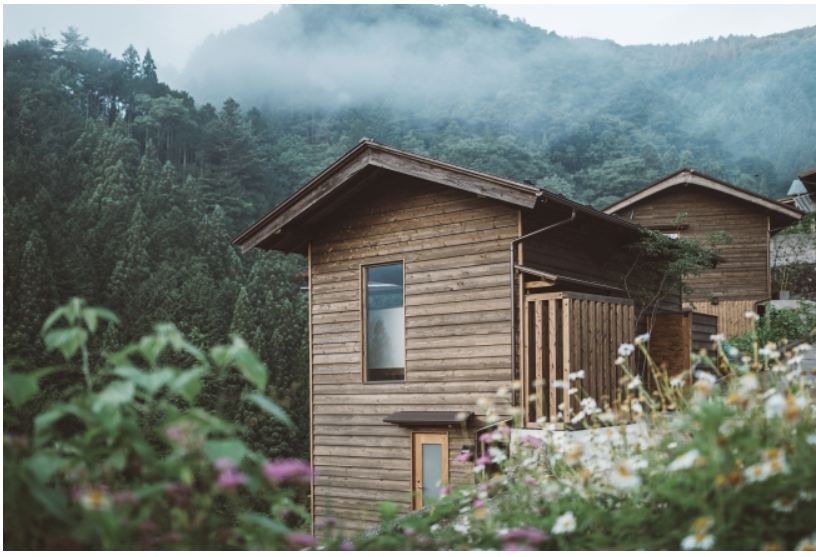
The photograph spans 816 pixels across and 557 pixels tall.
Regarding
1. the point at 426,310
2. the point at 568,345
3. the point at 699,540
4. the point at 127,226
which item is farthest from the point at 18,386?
the point at 127,226

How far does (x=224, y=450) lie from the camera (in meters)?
1.86

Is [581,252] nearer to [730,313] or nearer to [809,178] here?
[730,313]

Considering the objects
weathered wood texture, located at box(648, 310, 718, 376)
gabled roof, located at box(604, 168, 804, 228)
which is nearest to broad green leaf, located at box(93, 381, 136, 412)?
weathered wood texture, located at box(648, 310, 718, 376)

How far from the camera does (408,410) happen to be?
26.1 ft

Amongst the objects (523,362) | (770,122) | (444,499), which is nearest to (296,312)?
(770,122)

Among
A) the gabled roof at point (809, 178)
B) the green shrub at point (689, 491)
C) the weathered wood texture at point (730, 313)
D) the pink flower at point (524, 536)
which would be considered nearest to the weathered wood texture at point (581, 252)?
the green shrub at point (689, 491)

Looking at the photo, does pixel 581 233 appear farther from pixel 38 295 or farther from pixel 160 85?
pixel 160 85

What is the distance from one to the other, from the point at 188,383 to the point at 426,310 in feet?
19.9

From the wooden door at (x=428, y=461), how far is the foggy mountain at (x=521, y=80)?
1024 centimetres

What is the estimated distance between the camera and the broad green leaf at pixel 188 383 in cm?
181

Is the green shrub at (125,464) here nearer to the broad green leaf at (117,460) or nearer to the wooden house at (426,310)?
the broad green leaf at (117,460)

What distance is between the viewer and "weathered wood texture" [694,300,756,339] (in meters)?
14.6

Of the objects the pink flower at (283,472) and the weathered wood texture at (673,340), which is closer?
the pink flower at (283,472)

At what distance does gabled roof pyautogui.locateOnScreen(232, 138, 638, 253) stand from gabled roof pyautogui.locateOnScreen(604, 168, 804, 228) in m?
7.43
